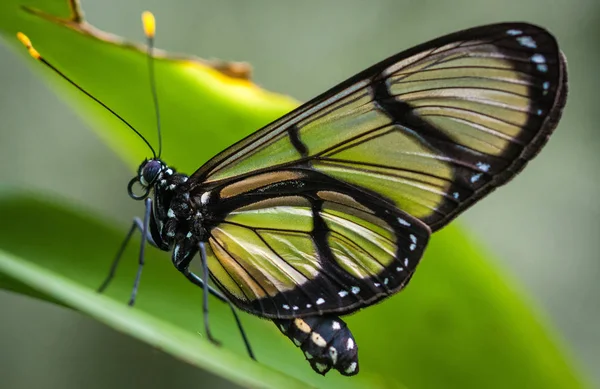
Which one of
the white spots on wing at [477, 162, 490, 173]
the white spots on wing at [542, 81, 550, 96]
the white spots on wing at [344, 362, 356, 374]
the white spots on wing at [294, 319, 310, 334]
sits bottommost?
the white spots on wing at [344, 362, 356, 374]

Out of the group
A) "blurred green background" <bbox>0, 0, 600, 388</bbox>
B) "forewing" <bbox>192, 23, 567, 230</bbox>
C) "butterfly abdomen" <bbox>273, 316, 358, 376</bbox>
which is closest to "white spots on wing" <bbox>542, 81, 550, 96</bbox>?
"forewing" <bbox>192, 23, 567, 230</bbox>

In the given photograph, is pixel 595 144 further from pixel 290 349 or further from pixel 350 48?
pixel 290 349

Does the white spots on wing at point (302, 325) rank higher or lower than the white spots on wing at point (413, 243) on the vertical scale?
lower

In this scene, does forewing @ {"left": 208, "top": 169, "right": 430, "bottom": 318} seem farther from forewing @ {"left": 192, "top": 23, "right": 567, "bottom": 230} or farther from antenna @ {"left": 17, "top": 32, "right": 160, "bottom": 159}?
antenna @ {"left": 17, "top": 32, "right": 160, "bottom": 159}

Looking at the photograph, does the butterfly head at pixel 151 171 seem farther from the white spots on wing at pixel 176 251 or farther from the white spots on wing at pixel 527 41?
the white spots on wing at pixel 527 41

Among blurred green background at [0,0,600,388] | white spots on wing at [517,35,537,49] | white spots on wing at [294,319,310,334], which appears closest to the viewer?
white spots on wing at [517,35,537,49]

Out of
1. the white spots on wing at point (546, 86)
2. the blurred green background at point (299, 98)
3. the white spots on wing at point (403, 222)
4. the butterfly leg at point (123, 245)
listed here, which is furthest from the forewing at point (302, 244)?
the blurred green background at point (299, 98)

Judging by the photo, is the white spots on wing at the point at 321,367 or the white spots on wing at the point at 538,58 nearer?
the white spots on wing at the point at 538,58

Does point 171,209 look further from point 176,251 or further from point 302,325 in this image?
point 302,325
